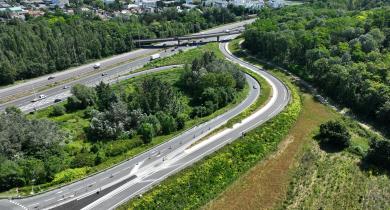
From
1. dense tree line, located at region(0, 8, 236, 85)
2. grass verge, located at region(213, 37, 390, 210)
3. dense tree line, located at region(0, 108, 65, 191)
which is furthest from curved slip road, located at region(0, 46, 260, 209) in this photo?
dense tree line, located at region(0, 8, 236, 85)

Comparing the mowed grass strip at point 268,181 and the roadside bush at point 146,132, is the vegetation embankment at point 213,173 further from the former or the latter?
the roadside bush at point 146,132

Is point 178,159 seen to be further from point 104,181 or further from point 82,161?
point 82,161

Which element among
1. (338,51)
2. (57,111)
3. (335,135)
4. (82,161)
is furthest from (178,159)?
(338,51)

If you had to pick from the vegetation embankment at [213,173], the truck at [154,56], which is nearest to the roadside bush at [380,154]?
the vegetation embankment at [213,173]

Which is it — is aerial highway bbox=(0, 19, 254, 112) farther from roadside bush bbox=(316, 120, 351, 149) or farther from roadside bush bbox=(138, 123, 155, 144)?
roadside bush bbox=(316, 120, 351, 149)

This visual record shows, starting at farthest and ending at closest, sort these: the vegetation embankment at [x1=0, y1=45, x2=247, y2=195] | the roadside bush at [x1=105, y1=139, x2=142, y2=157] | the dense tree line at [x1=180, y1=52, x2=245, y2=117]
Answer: the dense tree line at [x1=180, y1=52, x2=245, y2=117] → the roadside bush at [x1=105, y1=139, x2=142, y2=157] → the vegetation embankment at [x1=0, y1=45, x2=247, y2=195]

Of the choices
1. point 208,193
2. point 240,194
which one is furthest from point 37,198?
point 240,194

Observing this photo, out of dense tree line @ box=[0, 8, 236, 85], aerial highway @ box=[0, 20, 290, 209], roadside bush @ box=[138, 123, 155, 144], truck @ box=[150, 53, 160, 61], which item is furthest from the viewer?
truck @ box=[150, 53, 160, 61]
